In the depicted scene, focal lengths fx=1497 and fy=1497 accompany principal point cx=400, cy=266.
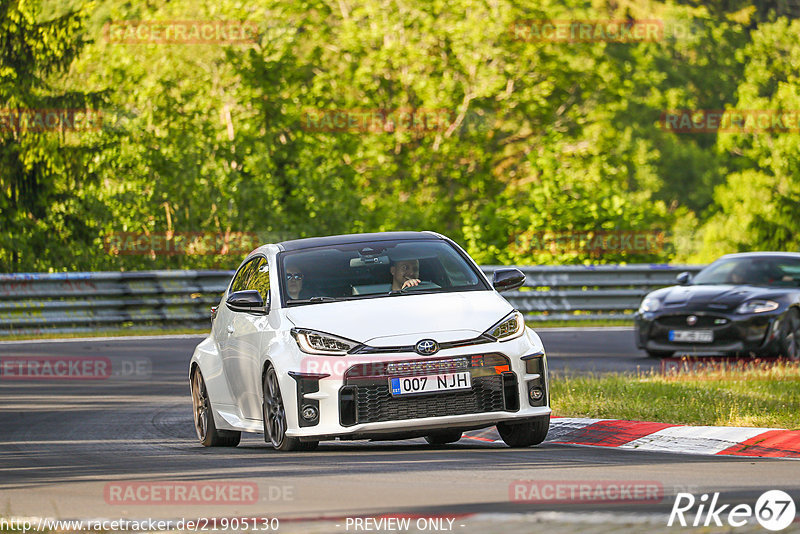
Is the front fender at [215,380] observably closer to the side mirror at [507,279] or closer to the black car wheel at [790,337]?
the side mirror at [507,279]

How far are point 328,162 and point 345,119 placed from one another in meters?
5.04

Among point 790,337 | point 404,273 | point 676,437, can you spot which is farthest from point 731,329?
point 404,273

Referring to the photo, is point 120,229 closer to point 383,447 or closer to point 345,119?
point 345,119

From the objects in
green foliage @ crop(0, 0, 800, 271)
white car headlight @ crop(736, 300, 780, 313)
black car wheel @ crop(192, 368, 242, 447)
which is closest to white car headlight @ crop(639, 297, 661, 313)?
white car headlight @ crop(736, 300, 780, 313)

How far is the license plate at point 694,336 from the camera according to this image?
1828cm

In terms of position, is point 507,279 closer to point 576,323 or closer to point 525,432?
point 525,432

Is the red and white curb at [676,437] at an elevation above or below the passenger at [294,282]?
below

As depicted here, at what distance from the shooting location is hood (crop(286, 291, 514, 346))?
955 centimetres

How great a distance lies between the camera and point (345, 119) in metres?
39.6

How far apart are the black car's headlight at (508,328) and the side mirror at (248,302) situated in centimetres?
170

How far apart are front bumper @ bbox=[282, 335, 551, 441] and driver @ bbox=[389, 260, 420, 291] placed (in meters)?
1.05

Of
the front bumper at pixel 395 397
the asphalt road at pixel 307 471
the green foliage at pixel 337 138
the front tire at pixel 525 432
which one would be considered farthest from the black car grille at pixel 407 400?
the green foliage at pixel 337 138

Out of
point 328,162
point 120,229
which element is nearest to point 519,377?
point 120,229

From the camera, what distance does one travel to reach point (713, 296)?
18594 mm
